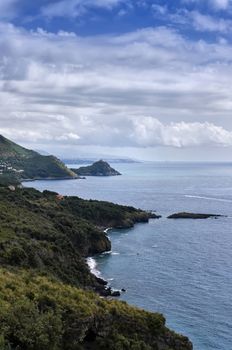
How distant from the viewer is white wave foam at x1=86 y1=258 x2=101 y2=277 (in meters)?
91.3

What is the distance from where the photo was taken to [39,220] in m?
108

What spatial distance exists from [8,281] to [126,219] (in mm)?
111293

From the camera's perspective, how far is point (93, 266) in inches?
3890

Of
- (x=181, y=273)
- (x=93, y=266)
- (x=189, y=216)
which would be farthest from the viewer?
(x=189, y=216)

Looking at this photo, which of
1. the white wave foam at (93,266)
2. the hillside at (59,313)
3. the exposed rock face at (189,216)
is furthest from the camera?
the exposed rock face at (189,216)

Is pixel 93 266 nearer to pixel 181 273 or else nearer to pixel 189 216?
pixel 181 273

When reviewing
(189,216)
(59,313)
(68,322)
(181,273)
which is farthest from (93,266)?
(189,216)

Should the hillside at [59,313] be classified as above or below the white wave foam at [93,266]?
above

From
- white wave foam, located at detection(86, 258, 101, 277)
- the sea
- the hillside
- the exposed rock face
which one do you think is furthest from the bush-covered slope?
the exposed rock face

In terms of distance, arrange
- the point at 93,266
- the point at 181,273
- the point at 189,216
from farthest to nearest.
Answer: the point at 189,216 → the point at 93,266 → the point at 181,273

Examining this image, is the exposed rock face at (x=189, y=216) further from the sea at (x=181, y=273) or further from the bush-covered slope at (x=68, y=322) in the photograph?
the bush-covered slope at (x=68, y=322)

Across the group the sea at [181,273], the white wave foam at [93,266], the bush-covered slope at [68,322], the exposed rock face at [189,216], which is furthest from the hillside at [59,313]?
the exposed rock face at [189,216]

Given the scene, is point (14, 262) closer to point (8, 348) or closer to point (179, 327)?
point (179, 327)

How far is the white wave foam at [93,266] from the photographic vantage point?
9129cm
